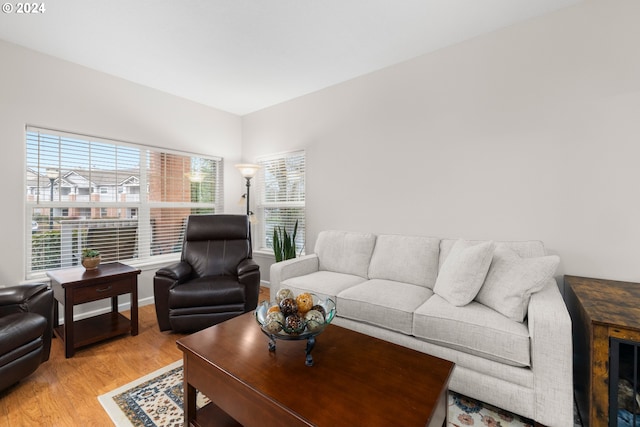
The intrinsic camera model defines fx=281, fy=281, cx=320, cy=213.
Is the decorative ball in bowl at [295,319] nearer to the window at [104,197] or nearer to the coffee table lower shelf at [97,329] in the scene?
the coffee table lower shelf at [97,329]

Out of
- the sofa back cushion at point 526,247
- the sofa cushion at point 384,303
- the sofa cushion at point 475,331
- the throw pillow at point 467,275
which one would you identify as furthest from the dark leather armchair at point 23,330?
the sofa back cushion at point 526,247

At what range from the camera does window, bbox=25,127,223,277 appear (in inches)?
106

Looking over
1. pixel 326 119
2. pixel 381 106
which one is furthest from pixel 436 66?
pixel 326 119

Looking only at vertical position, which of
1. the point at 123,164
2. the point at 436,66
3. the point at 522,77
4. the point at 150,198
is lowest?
the point at 150,198

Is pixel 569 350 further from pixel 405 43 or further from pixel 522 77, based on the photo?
pixel 405 43

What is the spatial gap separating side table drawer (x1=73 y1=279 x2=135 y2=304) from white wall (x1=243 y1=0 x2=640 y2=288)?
7.25 feet

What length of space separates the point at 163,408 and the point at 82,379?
76 cm

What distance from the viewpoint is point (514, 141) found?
2.28m

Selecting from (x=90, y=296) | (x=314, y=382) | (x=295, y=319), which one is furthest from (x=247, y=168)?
(x=314, y=382)

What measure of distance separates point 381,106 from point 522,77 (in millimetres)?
1220

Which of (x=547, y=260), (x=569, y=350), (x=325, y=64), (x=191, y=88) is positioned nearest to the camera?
(x=569, y=350)

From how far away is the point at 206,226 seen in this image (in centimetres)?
315

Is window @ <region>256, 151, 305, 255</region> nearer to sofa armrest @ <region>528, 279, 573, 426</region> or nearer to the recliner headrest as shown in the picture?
the recliner headrest

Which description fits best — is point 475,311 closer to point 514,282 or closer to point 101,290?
point 514,282
